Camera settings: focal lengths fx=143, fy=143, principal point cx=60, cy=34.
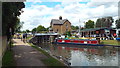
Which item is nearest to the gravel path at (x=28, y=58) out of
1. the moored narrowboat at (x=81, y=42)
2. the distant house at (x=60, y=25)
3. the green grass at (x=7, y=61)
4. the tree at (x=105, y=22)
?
the green grass at (x=7, y=61)

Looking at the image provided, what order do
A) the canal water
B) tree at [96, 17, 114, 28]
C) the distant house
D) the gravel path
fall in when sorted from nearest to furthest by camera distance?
the gravel path, the canal water, the distant house, tree at [96, 17, 114, 28]

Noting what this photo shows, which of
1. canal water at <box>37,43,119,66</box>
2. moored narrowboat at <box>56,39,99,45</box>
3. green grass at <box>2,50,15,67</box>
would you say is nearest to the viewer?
green grass at <box>2,50,15,67</box>

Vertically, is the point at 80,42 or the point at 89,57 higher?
the point at 80,42

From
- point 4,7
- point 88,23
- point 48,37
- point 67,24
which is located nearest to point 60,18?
point 67,24

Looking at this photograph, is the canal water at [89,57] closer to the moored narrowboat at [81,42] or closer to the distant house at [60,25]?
the moored narrowboat at [81,42]

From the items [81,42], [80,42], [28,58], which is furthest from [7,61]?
[80,42]

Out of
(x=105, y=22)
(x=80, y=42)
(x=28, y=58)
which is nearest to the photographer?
(x=28, y=58)

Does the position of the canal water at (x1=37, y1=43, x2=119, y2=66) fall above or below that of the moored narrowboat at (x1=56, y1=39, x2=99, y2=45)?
below

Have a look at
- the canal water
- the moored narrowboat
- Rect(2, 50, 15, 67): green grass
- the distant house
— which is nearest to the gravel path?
Rect(2, 50, 15, 67): green grass

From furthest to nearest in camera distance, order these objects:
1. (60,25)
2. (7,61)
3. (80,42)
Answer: (60,25), (80,42), (7,61)

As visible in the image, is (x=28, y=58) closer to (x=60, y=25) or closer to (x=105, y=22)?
(x=60, y=25)

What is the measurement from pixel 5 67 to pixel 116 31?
44.4 metres

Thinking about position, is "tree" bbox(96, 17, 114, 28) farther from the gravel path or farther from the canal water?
the gravel path

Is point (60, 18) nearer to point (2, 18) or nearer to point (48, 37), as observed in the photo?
point (48, 37)
